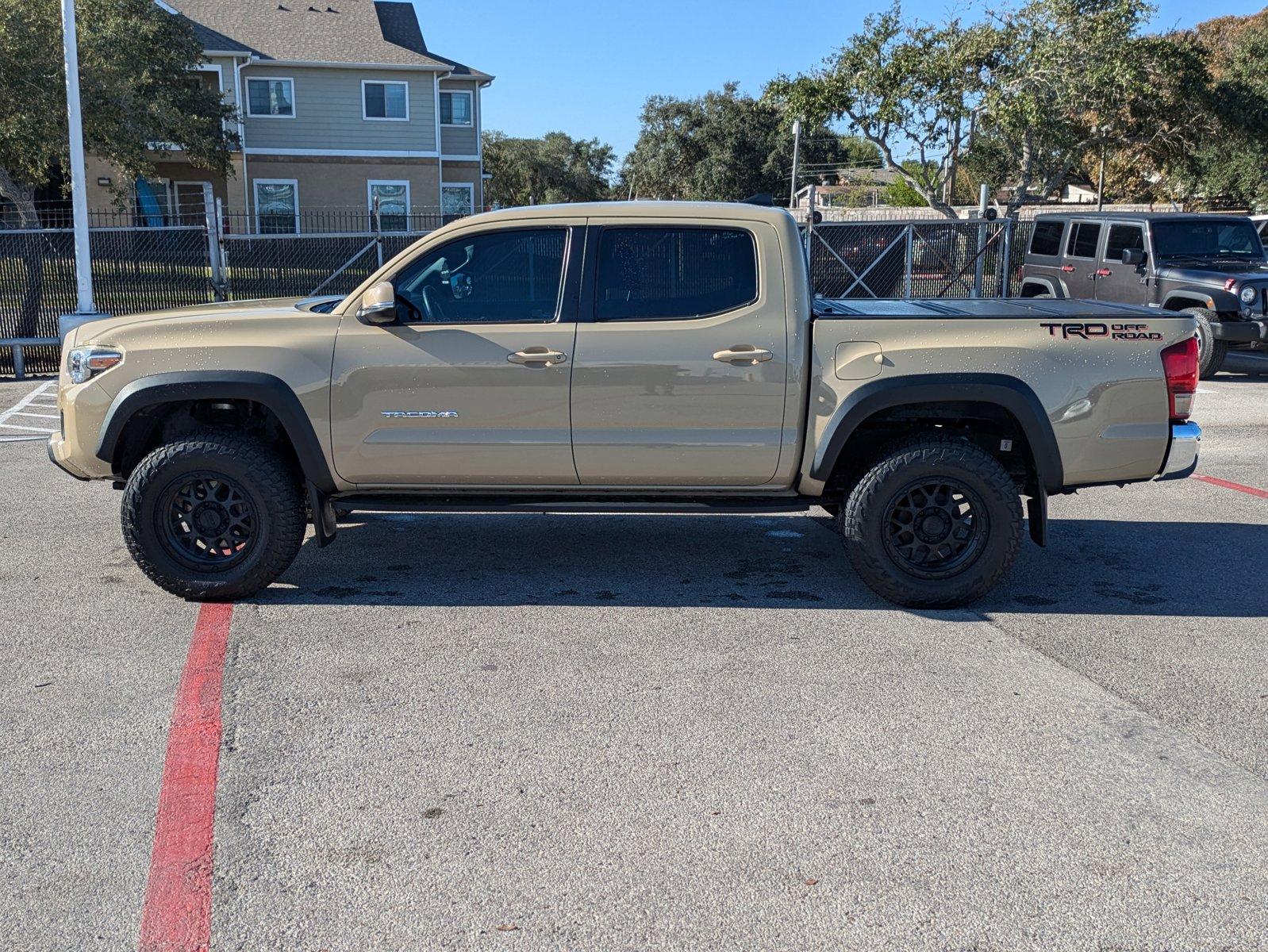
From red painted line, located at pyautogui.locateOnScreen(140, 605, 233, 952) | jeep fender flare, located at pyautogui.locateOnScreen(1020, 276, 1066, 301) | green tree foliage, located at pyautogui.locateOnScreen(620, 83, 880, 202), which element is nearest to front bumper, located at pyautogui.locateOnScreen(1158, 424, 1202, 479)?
red painted line, located at pyautogui.locateOnScreen(140, 605, 233, 952)

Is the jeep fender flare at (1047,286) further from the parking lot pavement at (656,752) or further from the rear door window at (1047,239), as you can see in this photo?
the parking lot pavement at (656,752)

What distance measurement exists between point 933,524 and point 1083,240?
429 inches

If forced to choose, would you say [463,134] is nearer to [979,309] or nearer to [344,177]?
[344,177]

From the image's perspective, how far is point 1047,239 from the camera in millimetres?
15734

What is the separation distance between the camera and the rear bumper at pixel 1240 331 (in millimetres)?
13266

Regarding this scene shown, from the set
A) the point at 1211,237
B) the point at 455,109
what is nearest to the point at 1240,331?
the point at 1211,237

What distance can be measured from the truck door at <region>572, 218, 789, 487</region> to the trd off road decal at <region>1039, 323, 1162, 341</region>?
4.10 feet

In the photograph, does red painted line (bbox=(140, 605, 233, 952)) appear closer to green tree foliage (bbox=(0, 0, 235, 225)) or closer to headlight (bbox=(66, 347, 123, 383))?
headlight (bbox=(66, 347, 123, 383))

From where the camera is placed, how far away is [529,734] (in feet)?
13.9

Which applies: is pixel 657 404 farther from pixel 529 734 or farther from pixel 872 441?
pixel 529 734

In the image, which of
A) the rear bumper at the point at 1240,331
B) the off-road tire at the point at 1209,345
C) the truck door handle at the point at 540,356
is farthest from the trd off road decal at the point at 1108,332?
the rear bumper at the point at 1240,331

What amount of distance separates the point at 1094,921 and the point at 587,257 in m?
3.64

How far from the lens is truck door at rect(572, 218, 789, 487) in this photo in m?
5.49

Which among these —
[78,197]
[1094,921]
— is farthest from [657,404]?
[78,197]
